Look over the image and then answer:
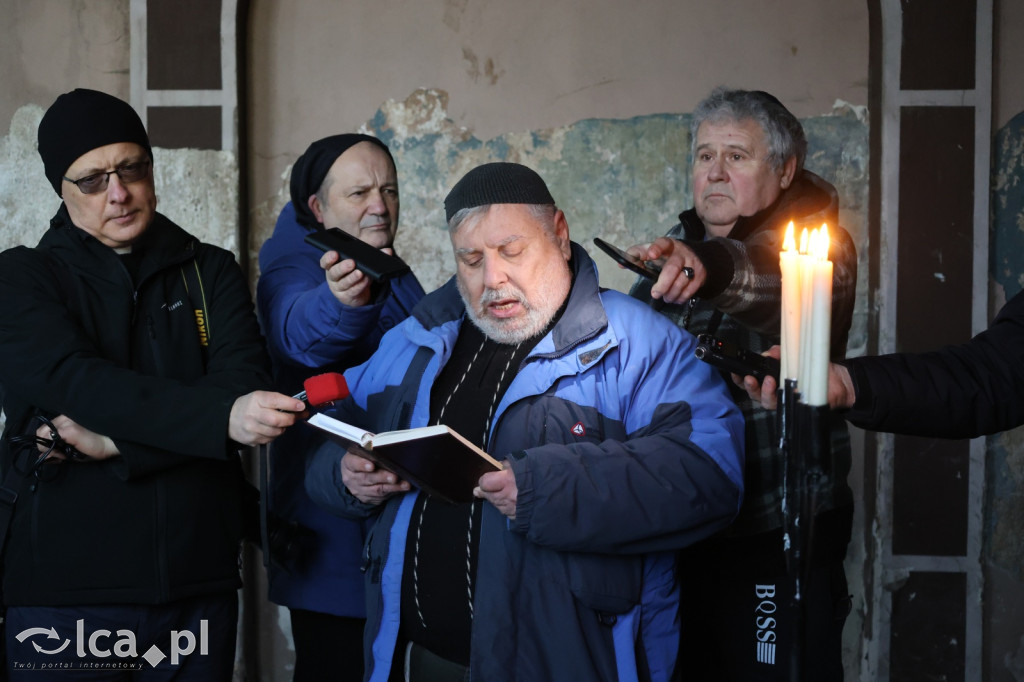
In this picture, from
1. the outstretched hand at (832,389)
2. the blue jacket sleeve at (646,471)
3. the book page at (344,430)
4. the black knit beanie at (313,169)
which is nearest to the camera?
the outstretched hand at (832,389)

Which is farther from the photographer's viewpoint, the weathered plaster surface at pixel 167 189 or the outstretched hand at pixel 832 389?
the weathered plaster surface at pixel 167 189

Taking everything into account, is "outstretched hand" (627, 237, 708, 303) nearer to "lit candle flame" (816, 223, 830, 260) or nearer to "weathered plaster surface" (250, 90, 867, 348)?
"lit candle flame" (816, 223, 830, 260)

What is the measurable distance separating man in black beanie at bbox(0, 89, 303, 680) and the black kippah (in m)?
0.65

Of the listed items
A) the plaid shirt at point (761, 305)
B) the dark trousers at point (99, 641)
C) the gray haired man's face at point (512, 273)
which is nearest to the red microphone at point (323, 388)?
the gray haired man's face at point (512, 273)


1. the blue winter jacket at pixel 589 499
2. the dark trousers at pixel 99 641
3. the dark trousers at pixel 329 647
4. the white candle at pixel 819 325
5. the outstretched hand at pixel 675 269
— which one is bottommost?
the dark trousers at pixel 329 647

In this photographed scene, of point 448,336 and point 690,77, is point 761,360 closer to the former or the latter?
point 448,336

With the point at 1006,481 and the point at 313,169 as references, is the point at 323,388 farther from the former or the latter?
the point at 1006,481

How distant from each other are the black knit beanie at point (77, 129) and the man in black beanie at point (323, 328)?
1.95 feet

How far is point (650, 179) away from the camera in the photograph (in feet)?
14.3

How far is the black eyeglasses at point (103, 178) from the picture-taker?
8.32 feet

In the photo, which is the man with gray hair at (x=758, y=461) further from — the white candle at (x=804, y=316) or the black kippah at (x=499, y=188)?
the white candle at (x=804, y=316)

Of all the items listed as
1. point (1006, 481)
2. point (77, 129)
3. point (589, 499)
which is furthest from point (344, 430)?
point (1006, 481)

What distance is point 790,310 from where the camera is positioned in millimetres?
1480

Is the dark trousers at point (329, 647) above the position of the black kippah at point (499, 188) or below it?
below
